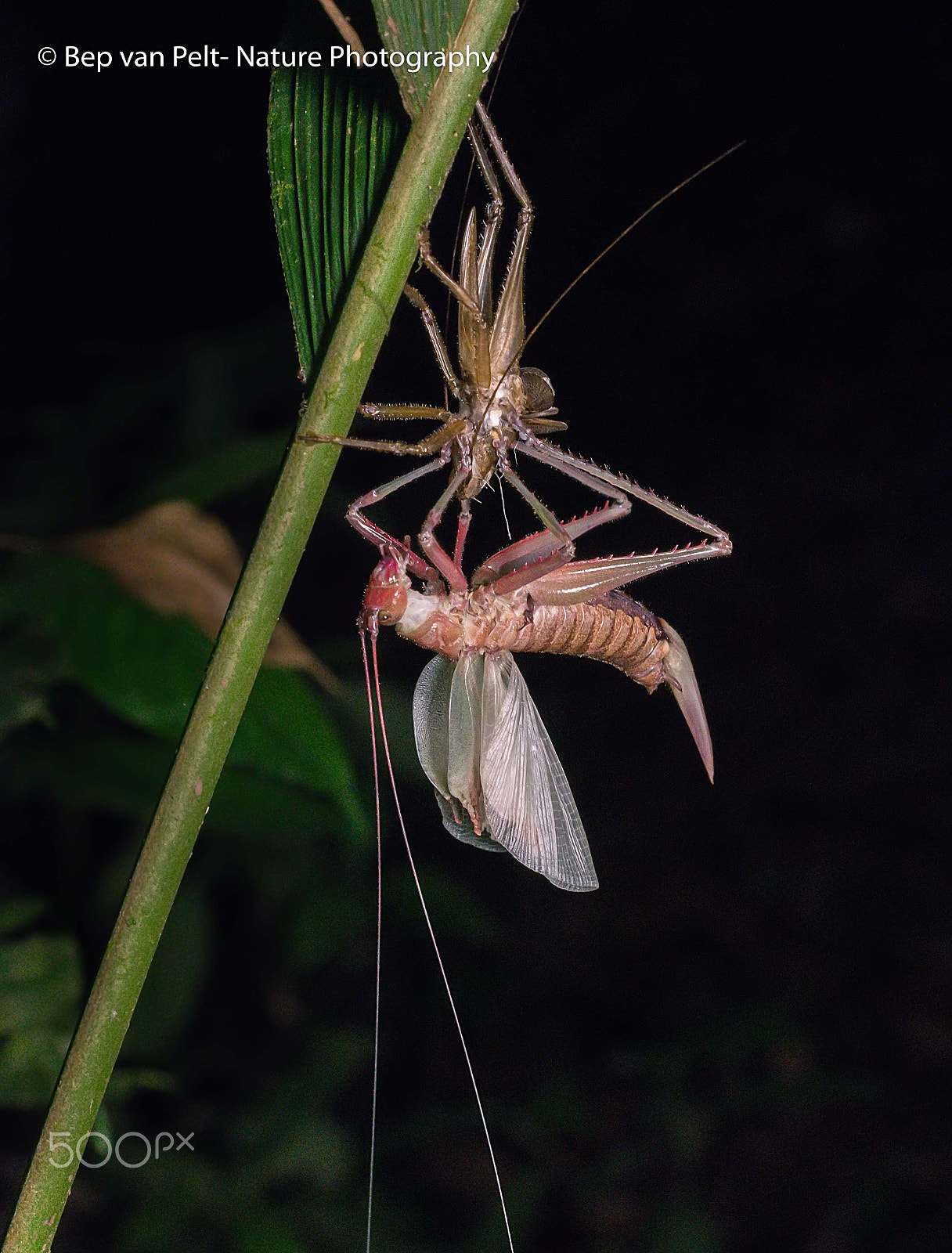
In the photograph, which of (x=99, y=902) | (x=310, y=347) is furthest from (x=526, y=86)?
(x=310, y=347)

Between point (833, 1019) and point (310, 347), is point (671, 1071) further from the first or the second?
point (310, 347)

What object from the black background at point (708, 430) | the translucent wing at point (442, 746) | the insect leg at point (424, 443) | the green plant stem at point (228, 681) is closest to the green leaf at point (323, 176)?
the green plant stem at point (228, 681)

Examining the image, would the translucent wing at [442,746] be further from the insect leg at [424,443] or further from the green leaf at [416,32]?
the green leaf at [416,32]

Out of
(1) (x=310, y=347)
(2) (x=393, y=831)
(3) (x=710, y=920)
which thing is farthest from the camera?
(3) (x=710, y=920)

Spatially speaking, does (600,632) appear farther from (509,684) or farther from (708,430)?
(708,430)

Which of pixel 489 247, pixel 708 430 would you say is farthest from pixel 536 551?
pixel 708 430

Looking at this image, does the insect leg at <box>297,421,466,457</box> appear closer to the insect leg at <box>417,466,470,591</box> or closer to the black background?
the insect leg at <box>417,466,470,591</box>

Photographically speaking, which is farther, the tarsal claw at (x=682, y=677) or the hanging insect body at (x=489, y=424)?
the tarsal claw at (x=682, y=677)
